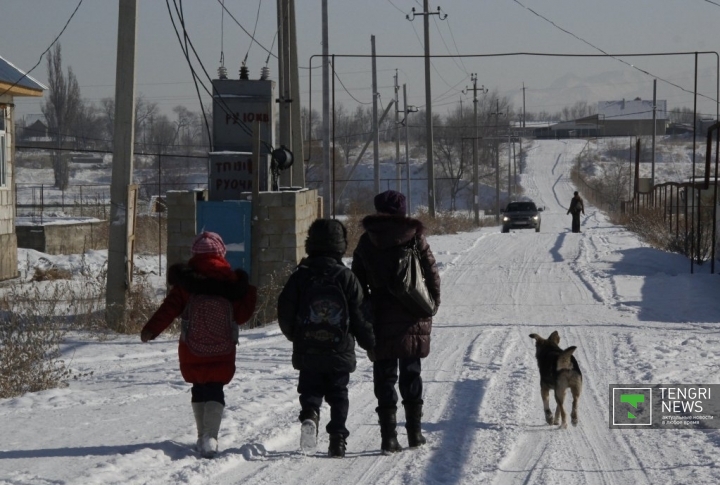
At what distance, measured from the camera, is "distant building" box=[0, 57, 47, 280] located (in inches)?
836

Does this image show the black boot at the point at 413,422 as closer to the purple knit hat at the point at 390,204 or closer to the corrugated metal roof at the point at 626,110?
the purple knit hat at the point at 390,204

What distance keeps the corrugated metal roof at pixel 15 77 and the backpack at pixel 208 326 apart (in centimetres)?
1576

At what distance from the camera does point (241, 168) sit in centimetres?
1509

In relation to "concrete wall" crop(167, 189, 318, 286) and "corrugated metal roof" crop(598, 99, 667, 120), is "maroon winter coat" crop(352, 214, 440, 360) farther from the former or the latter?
"corrugated metal roof" crop(598, 99, 667, 120)

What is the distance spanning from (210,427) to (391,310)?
1409 mm

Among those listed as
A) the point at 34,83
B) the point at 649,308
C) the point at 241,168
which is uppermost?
the point at 34,83

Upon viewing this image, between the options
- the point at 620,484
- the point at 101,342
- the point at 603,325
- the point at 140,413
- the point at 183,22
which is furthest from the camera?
the point at 183,22

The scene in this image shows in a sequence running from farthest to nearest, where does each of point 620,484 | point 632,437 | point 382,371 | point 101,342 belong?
point 101,342 → point 632,437 → point 382,371 → point 620,484

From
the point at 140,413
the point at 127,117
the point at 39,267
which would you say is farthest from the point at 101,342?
the point at 39,267

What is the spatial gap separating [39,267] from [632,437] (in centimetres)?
1876

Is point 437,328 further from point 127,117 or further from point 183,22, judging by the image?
point 183,22

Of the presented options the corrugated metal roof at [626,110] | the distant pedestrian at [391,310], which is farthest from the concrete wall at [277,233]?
the corrugated metal roof at [626,110]

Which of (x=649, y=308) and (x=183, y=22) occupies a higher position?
(x=183, y=22)

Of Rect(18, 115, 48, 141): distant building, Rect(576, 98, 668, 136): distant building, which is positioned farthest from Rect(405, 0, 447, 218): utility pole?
Rect(576, 98, 668, 136): distant building
